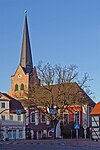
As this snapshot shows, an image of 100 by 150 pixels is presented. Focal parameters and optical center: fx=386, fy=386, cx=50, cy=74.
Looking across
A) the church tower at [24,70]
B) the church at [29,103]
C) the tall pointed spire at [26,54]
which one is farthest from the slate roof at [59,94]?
the tall pointed spire at [26,54]

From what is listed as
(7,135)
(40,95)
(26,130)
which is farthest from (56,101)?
(26,130)

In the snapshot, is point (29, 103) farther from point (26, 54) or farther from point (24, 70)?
point (24, 70)

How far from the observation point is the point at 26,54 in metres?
102

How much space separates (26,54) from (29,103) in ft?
118

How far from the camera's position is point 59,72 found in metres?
67.1

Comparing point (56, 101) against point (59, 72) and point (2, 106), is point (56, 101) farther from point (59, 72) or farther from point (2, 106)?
point (2, 106)

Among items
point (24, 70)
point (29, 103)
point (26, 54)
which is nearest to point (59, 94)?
point (29, 103)

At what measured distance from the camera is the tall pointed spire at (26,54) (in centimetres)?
10112

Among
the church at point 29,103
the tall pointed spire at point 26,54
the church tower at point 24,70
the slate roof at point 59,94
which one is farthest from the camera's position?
the church tower at point 24,70

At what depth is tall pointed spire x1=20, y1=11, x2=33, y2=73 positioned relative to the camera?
10112 cm

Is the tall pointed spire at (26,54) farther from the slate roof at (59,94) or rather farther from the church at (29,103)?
the slate roof at (59,94)

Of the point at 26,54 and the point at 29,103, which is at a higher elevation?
the point at 26,54

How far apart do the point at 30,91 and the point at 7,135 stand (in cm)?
1377

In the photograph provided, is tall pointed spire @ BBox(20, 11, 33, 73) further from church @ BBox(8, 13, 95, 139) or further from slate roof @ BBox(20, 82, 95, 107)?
slate roof @ BBox(20, 82, 95, 107)
